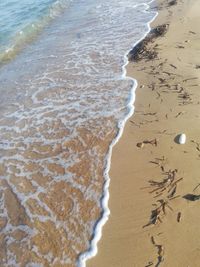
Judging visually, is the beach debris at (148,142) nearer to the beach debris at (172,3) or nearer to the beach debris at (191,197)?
the beach debris at (191,197)

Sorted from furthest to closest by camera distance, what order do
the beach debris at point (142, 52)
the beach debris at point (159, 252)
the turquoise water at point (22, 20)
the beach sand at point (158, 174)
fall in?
1. the turquoise water at point (22, 20)
2. the beach debris at point (142, 52)
3. the beach sand at point (158, 174)
4. the beach debris at point (159, 252)

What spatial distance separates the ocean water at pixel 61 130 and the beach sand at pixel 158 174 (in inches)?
8.7

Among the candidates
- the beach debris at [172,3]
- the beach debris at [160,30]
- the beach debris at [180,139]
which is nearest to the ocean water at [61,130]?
the beach debris at [160,30]

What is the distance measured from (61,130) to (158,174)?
2.27 meters

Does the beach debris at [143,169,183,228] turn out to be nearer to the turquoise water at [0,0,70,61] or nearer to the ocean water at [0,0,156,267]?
the ocean water at [0,0,156,267]

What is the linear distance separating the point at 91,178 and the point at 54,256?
145cm

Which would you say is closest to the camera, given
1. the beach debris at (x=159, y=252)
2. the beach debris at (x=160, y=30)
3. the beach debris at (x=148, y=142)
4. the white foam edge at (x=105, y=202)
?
the beach debris at (x=159, y=252)

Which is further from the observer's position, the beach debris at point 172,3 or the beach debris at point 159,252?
the beach debris at point 172,3

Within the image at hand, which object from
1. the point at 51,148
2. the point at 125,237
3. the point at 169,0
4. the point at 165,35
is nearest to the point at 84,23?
the point at 169,0

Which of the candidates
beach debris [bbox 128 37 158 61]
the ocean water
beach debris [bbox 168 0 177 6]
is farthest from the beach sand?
beach debris [bbox 168 0 177 6]

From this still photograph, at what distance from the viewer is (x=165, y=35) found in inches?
417

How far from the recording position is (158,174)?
18.5ft

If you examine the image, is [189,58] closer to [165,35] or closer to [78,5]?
[165,35]

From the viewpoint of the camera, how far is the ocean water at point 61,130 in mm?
5055
